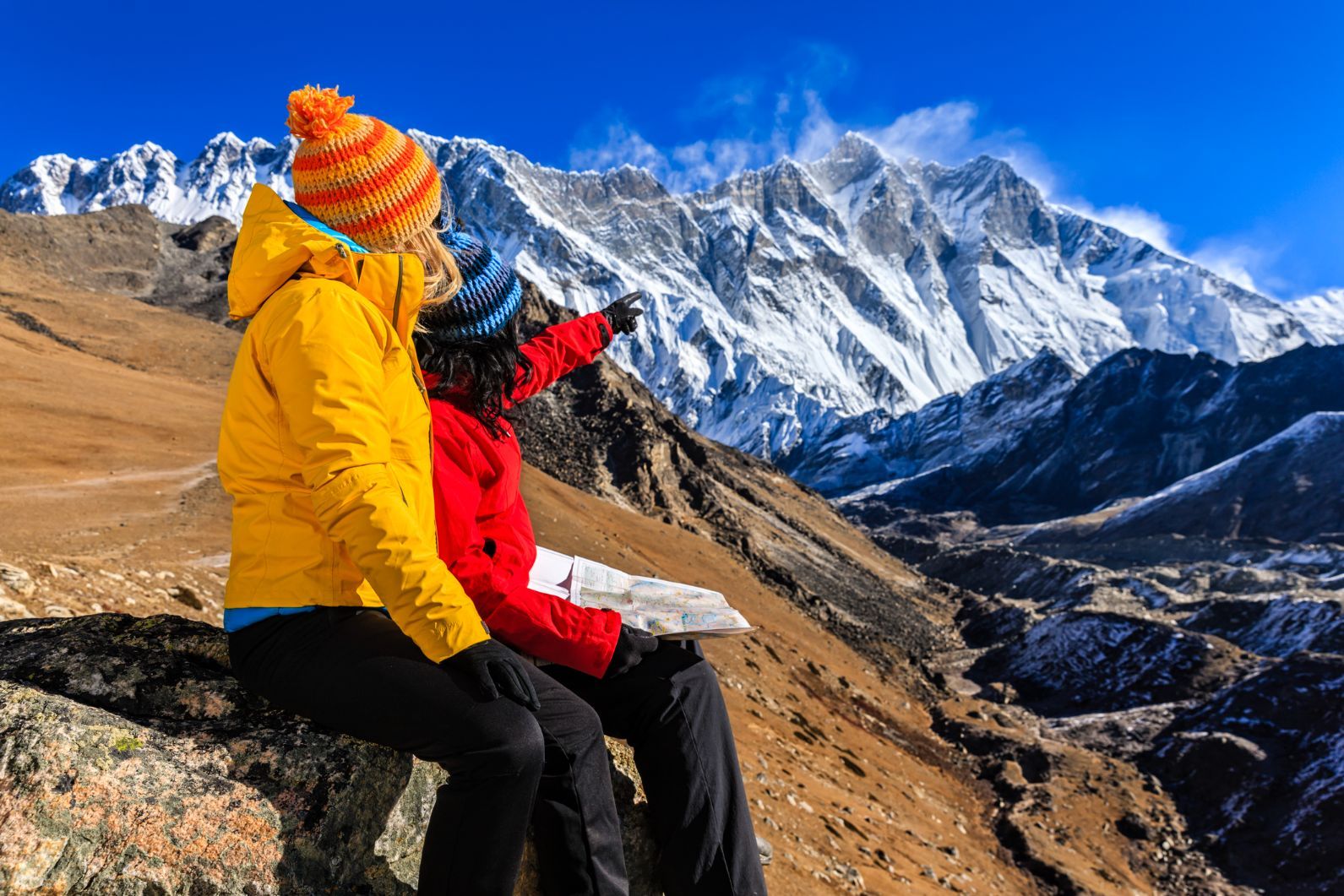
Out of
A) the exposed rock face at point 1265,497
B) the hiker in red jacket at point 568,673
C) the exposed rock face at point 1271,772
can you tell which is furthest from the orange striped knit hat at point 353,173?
the exposed rock face at point 1265,497

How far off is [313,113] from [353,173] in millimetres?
329

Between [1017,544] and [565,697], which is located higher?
[1017,544]

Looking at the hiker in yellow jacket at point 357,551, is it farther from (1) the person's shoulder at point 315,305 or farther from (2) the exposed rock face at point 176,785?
(2) the exposed rock face at point 176,785

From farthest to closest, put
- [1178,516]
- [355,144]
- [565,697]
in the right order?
[1178,516]
[355,144]
[565,697]

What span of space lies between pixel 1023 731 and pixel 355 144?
81.3ft

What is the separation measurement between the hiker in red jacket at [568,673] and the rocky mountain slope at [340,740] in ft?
2.29

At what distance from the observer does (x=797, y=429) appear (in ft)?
617

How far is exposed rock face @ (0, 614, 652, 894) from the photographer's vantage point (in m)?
2.44

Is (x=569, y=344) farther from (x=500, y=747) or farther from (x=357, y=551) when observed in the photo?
(x=500, y=747)

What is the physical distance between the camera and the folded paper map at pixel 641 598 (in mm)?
3646

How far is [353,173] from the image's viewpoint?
10.1 ft

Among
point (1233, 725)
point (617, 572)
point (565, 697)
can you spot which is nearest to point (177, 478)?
point (617, 572)

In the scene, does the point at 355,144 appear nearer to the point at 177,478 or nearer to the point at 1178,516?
the point at 177,478

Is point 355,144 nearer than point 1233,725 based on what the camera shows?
Yes
